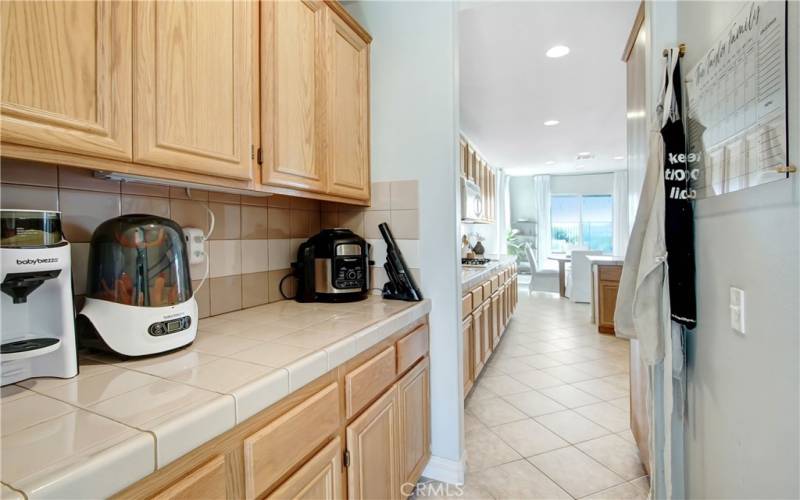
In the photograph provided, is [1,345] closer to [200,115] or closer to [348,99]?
[200,115]

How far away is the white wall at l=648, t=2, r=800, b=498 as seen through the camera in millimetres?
774

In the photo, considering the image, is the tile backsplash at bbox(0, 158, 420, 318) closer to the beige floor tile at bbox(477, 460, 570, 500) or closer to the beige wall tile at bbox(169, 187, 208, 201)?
the beige wall tile at bbox(169, 187, 208, 201)

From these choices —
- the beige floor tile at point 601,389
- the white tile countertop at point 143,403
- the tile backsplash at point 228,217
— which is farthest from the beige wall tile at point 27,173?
the beige floor tile at point 601,389

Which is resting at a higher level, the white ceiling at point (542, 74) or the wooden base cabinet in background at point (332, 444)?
the white ceiling at point (542, 74)

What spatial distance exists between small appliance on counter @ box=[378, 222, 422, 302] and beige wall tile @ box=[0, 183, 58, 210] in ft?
3.82

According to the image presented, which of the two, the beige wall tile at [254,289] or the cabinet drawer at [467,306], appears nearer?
the beige wall tile at [254,289]

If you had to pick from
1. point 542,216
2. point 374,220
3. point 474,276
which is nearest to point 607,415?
point 474,276

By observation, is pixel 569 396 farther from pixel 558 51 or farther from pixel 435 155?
pixel 558 51

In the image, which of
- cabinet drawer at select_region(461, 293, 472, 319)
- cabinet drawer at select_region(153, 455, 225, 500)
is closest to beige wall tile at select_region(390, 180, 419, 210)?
cabinet drawer at select_region(461, 293, 472, 319)

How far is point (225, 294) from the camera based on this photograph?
4.79 ft

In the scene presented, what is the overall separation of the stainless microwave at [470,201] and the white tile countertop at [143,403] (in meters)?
3.25

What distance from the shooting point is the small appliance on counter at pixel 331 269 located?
165 cm

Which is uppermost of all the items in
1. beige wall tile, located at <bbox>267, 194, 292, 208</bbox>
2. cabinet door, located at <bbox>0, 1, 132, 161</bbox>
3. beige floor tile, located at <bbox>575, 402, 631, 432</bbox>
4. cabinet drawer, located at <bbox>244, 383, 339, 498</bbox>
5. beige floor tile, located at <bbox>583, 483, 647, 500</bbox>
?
cabinet door, located at <bbox>0, 1, 132, 161</bbox>

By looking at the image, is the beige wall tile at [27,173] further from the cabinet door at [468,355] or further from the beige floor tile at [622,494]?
the beige floor tile at [622,494]
